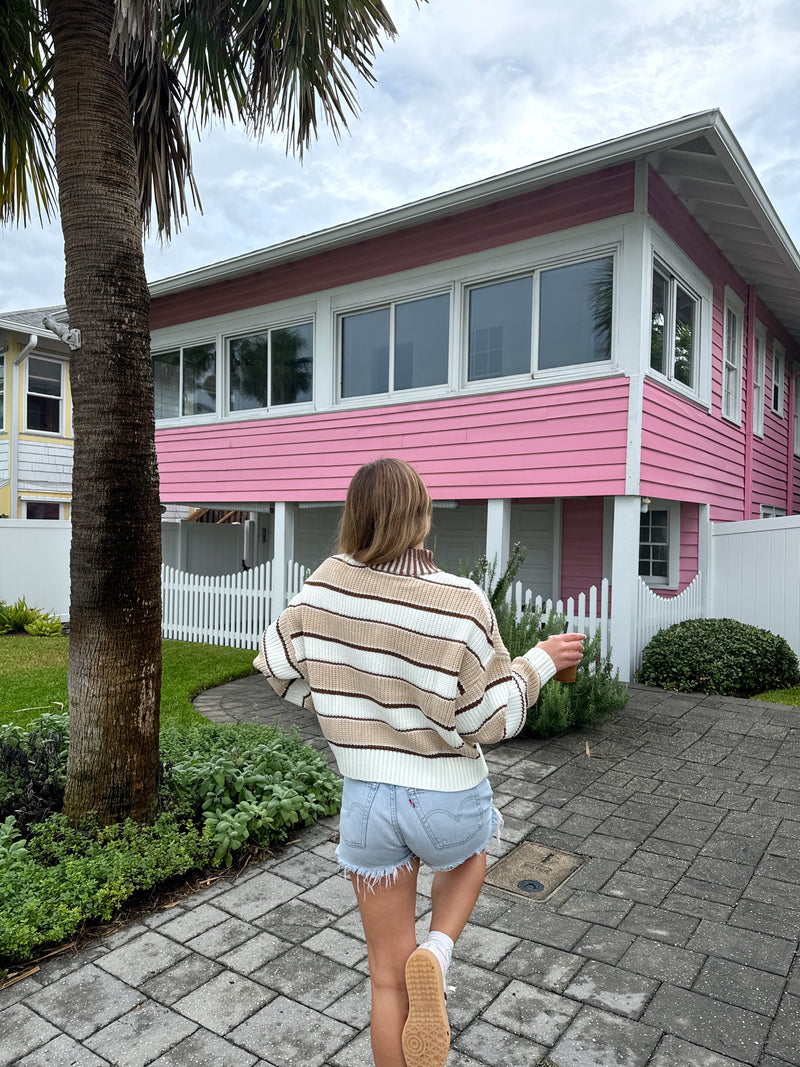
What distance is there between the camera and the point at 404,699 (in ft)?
6.01

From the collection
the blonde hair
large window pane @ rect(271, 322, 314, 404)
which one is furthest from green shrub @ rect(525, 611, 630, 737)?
large window pane @ rect(271, 322, 314, 404)

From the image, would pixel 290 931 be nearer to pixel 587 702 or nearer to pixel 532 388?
pixel 587 702

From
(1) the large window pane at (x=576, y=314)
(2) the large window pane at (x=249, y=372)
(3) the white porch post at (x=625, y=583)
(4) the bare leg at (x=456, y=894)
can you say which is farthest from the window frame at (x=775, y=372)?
(4) the bare leg at (x=456, y=894)

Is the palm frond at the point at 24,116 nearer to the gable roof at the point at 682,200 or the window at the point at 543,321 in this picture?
the gable roof at the point at 682,200

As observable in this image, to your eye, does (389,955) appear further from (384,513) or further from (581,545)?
(581,545)

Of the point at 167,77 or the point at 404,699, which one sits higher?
the point at 167,77

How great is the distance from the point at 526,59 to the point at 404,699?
14.0 meters

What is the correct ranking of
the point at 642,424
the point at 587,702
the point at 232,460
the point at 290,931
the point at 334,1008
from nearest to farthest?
the point at 334,1008, the point at 290,931, the point at 587,702, the point at 642,424, the point at 232,460

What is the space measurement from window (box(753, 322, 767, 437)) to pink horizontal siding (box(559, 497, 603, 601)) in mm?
3364

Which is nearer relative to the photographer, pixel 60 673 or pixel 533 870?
pixel 533 870

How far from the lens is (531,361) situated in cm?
824

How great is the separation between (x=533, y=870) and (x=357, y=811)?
2035 millimetres

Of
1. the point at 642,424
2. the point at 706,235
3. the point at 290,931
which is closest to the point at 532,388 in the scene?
the point at 642,424

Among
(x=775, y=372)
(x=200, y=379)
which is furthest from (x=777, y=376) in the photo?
(x=200, y=379)
